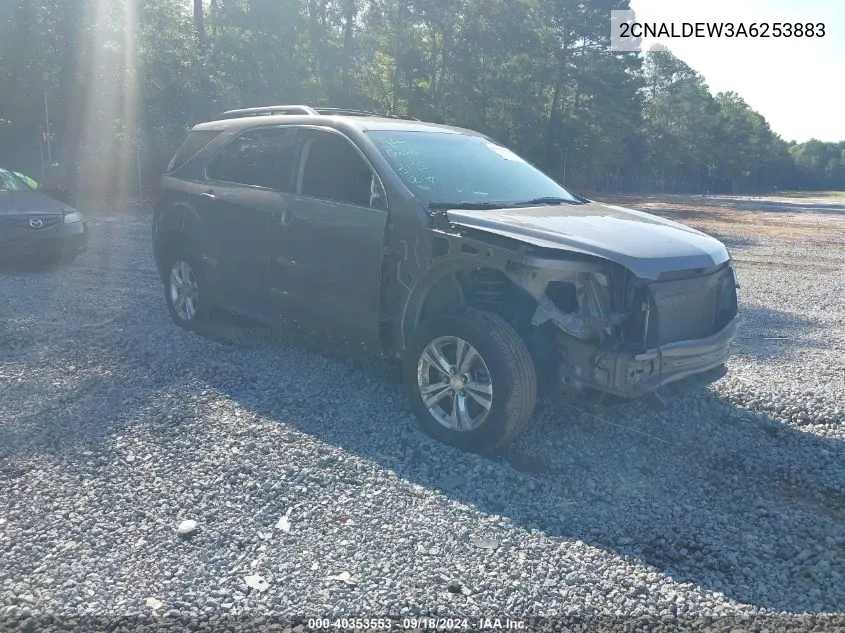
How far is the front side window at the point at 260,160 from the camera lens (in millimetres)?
5945

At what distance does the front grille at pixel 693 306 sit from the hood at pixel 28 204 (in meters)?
8.92

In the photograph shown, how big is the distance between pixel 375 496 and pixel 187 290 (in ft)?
12.4

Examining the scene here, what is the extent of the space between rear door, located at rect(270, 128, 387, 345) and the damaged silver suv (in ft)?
0.04

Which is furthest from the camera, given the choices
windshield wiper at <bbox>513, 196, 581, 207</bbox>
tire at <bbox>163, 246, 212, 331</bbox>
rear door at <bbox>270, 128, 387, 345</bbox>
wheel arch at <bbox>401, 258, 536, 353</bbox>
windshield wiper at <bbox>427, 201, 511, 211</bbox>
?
tire at <bbox>163, 246, 212, 331</bbox>

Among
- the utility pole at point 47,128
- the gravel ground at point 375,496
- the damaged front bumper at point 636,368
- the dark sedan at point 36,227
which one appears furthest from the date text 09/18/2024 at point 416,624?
the utility pole at point 47,128

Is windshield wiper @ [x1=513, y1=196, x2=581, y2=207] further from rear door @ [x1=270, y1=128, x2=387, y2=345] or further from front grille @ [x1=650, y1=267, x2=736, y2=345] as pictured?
front grille @ [x1=650, y1=267, x2=736, y2=345]

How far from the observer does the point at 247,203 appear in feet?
20.2

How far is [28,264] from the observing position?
36.2ft

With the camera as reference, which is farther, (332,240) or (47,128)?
(47,128)

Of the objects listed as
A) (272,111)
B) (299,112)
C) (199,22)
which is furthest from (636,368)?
(199,22)

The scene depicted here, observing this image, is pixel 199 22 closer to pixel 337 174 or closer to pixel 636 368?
pixel 337 174

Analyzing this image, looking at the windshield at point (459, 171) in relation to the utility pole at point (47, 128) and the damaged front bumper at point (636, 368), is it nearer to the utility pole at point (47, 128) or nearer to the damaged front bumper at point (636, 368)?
the damaged front bumper at point (636, 368)

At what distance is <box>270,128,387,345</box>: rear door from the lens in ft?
17.0

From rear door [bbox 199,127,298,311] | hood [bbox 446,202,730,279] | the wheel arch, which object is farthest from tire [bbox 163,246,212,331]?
A: hood [bbox 446,202,730,279]
